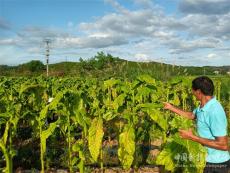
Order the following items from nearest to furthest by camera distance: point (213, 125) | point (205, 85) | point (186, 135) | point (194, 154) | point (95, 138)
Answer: point (186, 135), point (194, 154), point (213, 125), point (205, 85), point (95, 138)

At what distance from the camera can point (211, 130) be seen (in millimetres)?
4156

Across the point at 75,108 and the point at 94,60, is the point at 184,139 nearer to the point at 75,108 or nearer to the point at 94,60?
the point at 75,108

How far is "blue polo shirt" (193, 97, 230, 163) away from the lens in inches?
161

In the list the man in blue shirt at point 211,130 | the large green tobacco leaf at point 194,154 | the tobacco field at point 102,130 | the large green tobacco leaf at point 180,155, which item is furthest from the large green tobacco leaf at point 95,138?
the man in blue shirt at point 211,130

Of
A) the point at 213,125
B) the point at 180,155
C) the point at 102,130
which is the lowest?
the point at 180,155

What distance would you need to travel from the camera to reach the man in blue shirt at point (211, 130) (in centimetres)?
402

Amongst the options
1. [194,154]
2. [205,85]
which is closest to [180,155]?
[194,154]

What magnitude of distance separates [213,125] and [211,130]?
68mm

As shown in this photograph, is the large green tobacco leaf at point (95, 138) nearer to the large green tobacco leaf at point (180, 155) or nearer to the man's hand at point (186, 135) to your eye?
the large green tobacco leaf at point (180, 155)

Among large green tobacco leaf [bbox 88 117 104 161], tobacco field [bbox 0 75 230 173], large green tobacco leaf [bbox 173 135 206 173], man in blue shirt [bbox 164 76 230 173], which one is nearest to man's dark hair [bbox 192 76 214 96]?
man in blue shirt [bbox 164 76 230 173]

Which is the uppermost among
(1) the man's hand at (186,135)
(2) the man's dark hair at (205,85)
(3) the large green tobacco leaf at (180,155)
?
(2) the man's dark hair at (205,85)

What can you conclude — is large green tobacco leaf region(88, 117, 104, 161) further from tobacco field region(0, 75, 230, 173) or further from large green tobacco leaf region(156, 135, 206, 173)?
large green tobacco leaf region(156, 135, 206, 173)

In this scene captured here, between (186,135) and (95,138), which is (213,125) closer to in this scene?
(186,135)

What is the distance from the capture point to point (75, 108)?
218 inches
